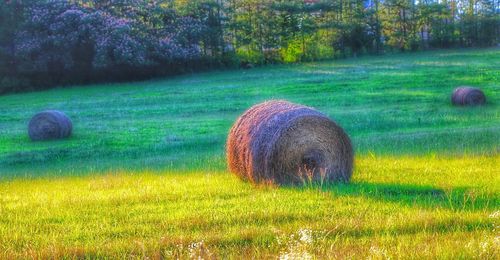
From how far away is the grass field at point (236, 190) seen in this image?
6.45m

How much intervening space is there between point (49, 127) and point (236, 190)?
11590mm

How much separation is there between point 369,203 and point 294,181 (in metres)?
2.63

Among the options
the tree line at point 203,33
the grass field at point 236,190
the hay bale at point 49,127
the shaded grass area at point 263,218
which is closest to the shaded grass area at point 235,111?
the grass field at point 236,190

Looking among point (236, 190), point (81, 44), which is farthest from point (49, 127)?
point (81, 44)

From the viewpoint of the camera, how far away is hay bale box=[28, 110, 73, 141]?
19.9m

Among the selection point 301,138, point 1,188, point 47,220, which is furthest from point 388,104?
point 47,220

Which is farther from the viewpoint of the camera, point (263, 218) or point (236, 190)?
point (236, 190)

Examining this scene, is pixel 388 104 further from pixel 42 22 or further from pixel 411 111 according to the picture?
pixel 42 22

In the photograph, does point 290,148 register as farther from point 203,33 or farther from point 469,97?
point 203,33

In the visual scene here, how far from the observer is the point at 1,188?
38.3 ft

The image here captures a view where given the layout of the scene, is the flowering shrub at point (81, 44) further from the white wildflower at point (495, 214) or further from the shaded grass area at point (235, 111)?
the white wildflower at point (495, 214)

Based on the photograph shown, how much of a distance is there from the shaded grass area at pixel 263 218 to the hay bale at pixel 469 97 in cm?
1210

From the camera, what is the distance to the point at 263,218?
7504mm

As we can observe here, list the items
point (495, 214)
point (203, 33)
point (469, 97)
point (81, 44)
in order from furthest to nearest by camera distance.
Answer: point (203, 33) < point (81, 44) < point (469, 97) < point (495, 214)
